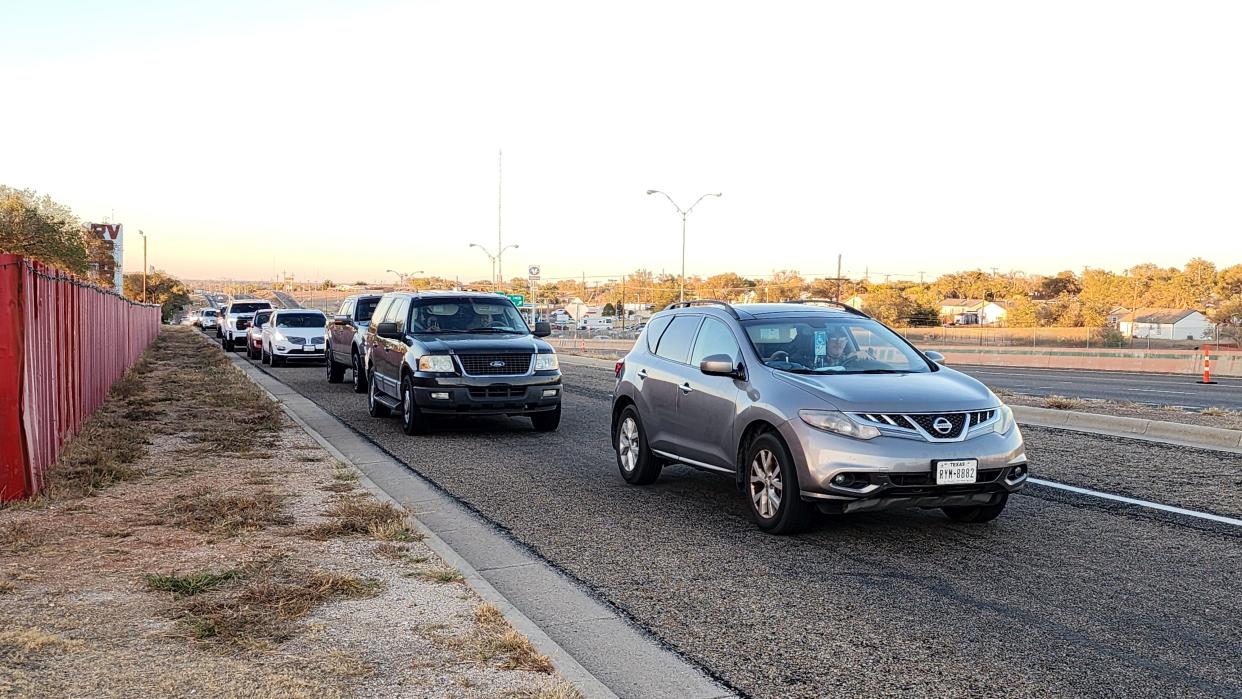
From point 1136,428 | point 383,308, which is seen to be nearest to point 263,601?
point 383,308

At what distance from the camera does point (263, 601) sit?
5672 millimetres

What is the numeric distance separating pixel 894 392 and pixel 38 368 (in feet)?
23.9

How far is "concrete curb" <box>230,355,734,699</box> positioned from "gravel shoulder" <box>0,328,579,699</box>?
0.47 ft

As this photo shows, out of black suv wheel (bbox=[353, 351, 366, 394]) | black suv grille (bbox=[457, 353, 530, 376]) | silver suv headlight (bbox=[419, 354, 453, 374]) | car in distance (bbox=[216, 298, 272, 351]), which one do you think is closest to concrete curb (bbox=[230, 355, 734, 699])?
silver suv headlight (bbox=[419, 354, 453, 374])

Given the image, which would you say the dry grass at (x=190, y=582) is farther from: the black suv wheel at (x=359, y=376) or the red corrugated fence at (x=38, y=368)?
the black suv wheel at (x=359, y=376)

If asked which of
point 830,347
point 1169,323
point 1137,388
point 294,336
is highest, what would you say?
point 830,347

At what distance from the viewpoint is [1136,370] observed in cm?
3897

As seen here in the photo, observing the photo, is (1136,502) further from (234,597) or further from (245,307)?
(245,307)

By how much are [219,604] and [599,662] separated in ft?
6.93

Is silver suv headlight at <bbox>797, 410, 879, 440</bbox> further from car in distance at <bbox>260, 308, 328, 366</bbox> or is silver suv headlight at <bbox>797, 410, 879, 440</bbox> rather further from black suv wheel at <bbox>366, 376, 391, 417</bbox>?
car in distance at <bbox>260, 308, 328, 366</bbox>

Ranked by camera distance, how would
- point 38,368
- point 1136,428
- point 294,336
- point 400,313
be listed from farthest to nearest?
→ point 294,336
point 400,313
point 1136,428
point 38,368

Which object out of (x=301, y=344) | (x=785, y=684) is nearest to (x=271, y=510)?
(x=785, y=684)

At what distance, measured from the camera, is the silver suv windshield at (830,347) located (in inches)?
325

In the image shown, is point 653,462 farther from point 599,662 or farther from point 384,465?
point 599,662
